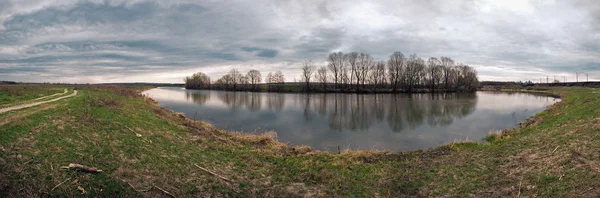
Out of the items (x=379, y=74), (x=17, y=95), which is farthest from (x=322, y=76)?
(x=17, y=95)

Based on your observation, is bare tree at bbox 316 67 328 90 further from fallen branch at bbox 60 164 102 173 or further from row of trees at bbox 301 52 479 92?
fallen branch at bbox 60 164 102 173

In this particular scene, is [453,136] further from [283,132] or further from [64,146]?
[64,146]

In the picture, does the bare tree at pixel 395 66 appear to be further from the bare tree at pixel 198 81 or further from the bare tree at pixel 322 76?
the bare tree at pixel 198 81

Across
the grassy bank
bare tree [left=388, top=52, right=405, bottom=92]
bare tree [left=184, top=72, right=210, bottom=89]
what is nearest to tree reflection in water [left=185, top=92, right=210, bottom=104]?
the grassy bank

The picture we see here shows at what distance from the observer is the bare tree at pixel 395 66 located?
Result: 263ft

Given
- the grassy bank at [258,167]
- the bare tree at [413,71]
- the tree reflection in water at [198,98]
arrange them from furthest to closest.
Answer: the bare tree at [413,71] < the tree reflection in water at [198,98] < the grassy bank at [258,167]

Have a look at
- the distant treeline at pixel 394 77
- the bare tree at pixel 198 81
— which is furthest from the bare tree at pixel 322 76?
the bare tree at pixel 198 81

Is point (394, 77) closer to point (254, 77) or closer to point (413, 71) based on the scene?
point (413, 71)

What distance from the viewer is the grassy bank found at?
637 cm

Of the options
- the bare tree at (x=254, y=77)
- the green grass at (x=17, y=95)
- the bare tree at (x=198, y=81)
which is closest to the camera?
the green grass at (x=17, y=95)

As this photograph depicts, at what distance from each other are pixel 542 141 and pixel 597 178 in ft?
16.6

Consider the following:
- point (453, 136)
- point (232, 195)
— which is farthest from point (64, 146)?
point (453, 136)

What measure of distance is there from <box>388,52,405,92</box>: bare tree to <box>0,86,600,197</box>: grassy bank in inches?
2799

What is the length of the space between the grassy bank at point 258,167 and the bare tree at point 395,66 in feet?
233
